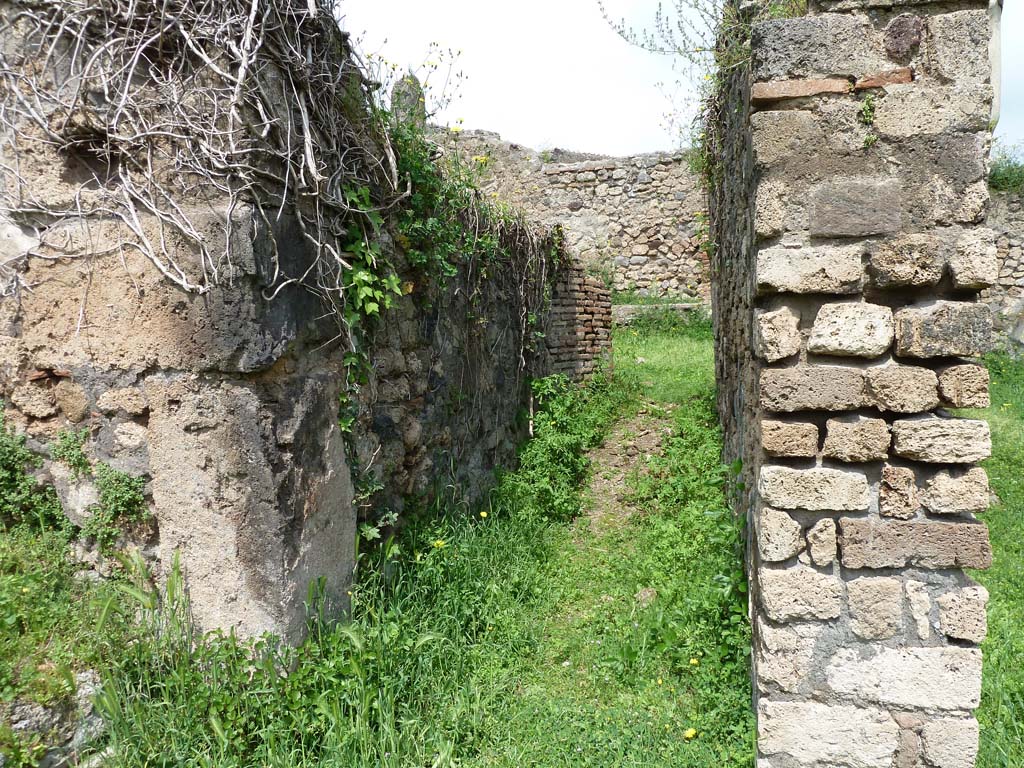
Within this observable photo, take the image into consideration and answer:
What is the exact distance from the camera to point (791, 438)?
2217 millimetres

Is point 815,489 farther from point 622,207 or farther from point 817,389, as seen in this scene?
point 622,207

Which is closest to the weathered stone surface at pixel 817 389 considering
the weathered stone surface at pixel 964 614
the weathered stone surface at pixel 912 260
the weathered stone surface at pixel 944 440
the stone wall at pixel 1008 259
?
the weathered stone surface at pixel 944 440

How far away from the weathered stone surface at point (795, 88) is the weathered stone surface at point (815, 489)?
1275 millimetres

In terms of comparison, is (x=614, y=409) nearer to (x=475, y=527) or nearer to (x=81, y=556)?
(x=475, y=527)

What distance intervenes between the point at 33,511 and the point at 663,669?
111 inches

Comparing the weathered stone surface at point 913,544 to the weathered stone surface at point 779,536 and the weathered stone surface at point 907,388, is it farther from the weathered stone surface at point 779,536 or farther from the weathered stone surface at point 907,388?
the weathered stone surface at point 907,388

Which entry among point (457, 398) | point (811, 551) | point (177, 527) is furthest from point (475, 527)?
point (811, 551)

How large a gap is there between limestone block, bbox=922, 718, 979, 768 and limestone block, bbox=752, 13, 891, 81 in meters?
2.23

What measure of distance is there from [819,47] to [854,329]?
3.11 feet

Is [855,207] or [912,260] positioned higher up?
[855,207]

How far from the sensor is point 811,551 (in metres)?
2.24

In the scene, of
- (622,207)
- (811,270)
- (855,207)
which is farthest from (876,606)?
(622,207)

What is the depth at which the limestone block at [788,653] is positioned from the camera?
227 centimetres

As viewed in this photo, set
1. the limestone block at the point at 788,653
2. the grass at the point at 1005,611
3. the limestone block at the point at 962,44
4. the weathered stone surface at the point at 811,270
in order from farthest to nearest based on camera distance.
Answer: the grass at the point at 1005,611 < the limestone block at the point at 788,653 < the weathered stone surface at the point at 811,270 < the limestone block at the point at 962,44
